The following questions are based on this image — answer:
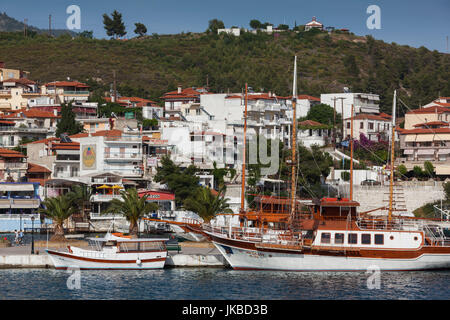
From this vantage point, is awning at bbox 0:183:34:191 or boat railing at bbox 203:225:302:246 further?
awning at bbox 0:183:34:191

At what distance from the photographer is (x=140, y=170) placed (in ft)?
276

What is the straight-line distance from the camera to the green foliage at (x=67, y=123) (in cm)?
9731

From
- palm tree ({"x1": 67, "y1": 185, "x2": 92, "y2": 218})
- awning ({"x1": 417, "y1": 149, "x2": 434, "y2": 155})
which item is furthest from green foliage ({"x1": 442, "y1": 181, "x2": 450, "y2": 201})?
palm tree ({"x1": 67, "y1": 185, "x2": 92, "y2": 218})

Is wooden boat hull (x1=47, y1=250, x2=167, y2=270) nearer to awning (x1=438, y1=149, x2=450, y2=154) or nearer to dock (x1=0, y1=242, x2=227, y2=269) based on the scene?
dock (x1=0, y1=242, x2=227, y2=269)

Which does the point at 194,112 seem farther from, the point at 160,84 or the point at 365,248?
the point at 365,248

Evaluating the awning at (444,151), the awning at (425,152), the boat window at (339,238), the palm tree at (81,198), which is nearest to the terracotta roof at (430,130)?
the awning at (425,152)

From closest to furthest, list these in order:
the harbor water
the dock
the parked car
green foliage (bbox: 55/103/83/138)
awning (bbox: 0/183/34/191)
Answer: the harbor water, the dock, awning (bbox: 0/183/34/191), the parked car, green foliage (bbox: 55/103/83/138)

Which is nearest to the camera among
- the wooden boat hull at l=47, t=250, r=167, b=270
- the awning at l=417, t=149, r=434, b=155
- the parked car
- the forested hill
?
the wooden boat hull at l=47, t=250, r=167, b=270

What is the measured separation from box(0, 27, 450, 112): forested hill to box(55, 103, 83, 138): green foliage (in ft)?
121

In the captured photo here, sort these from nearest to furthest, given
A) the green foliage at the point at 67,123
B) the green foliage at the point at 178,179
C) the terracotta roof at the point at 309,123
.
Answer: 1. the green foliage at the point at 178,179
2. the green foliage at the point at 67,123
3. the terracotta roof at the point at 309,123

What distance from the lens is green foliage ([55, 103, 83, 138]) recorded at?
97312 millimetres

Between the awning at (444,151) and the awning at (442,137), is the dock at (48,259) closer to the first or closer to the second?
the awning at (444,151)

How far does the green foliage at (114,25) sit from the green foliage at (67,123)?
91907mm

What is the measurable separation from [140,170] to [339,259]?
42.0m
